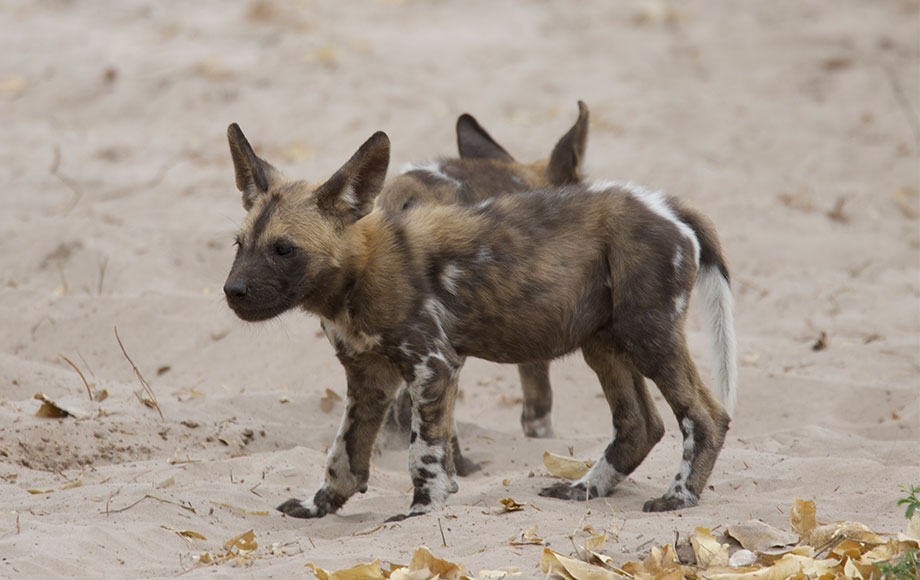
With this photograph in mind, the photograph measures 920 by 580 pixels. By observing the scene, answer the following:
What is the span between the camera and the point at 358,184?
16.7 ft

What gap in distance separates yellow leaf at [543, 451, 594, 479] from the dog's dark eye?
1.75 metres

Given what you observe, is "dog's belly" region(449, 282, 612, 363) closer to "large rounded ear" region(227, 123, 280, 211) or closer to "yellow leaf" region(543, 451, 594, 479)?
"yellow leaf" region(543, 451, 594, 479)

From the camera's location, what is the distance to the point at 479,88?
46.6 feet

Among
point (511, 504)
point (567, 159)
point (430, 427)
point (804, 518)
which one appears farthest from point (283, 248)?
point (567, 159)

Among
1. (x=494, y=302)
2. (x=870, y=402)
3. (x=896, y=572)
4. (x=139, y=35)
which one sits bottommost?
(x=870, y=402)

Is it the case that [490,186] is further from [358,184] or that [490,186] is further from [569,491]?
[569,491]

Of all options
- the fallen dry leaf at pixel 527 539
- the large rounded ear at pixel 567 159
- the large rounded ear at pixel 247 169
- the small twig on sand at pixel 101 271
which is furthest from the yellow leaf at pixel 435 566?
the small twig on sand at pixel 101 271

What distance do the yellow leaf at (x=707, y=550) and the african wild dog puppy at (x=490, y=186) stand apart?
2.10 m

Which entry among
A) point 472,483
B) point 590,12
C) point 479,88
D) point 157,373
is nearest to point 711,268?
point 472,483

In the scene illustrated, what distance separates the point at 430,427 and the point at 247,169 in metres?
1.41

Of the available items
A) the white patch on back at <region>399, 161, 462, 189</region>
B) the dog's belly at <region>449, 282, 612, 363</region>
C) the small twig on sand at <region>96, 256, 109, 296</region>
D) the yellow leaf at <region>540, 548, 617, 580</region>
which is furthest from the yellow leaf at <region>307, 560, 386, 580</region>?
the small twig on sand at <region>96, 256, 109, 296</region>

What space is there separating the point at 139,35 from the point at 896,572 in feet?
45.5

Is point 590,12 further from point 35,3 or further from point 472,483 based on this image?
point 472,483

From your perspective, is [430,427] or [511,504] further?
[430,427]
